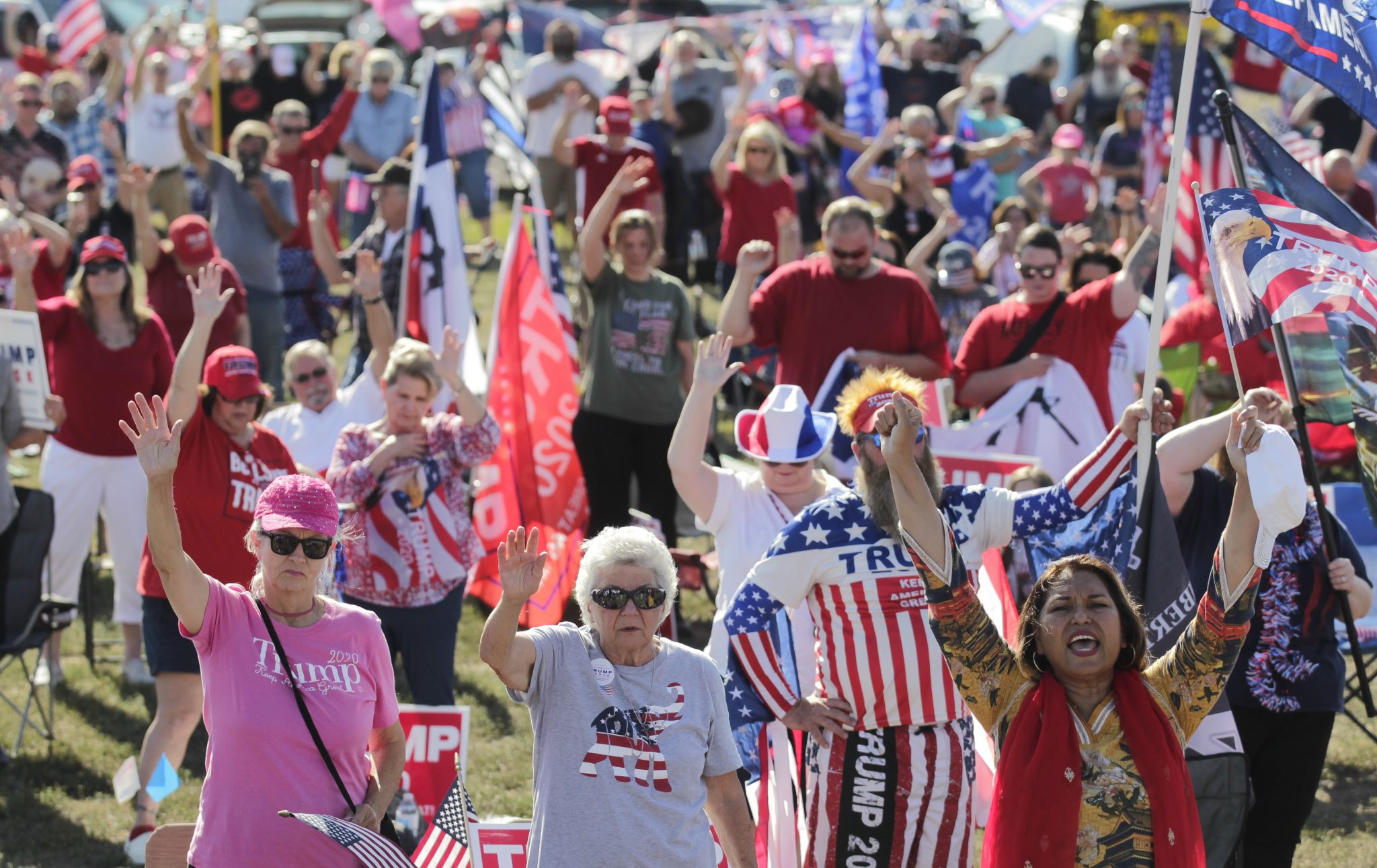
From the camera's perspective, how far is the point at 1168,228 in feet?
15.5

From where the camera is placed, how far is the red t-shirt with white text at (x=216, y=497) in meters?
6.06

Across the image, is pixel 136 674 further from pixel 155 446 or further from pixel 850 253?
pixel 155 446

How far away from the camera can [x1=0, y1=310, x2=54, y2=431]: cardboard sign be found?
729cm

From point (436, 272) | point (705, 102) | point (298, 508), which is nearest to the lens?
point (298, 508)

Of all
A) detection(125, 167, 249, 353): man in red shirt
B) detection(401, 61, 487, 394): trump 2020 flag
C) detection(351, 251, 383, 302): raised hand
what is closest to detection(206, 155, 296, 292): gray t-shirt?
detection(125, 167, 249, 353): man in red shirt

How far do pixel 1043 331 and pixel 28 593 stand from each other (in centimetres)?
451

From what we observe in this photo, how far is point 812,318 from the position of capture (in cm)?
760

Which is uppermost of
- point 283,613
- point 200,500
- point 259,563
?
point 200,500

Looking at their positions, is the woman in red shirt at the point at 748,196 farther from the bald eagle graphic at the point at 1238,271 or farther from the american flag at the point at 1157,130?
the bald eagle graphic at the point at 1238,271

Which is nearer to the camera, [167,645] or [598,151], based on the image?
[167,645]

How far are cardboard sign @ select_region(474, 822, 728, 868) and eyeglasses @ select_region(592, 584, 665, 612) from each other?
781 mm

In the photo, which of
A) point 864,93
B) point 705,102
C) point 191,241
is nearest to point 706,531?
point 191,241

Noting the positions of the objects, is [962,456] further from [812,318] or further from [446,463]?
[446,463]

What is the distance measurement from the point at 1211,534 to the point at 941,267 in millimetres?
5053
